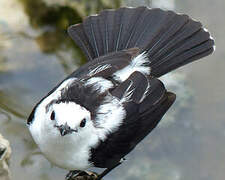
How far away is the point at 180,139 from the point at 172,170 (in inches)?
14.2

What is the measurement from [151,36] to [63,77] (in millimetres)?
1389

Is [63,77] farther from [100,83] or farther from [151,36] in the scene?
[100,83]

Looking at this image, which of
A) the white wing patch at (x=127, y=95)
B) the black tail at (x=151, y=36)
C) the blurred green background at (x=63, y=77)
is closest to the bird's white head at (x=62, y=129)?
the white wing patch at (x=127, y=95)

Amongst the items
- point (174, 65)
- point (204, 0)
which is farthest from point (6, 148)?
point (204, 0)

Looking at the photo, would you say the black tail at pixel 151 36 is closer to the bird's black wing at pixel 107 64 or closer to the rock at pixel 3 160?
the bird's black wing at pixel 107 64

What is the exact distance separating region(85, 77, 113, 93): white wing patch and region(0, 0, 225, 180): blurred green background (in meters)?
1.46

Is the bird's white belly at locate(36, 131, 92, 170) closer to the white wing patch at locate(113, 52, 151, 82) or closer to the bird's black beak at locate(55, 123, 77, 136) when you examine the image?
the bird's black beak at locate(55, 123, 77, 136)

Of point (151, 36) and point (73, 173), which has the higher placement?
point (151, 36)

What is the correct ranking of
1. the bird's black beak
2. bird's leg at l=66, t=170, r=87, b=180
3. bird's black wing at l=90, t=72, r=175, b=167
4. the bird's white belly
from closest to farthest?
the bird's black beak, the bird's white belly, bird's black wing at l=90, t=72, r=175, b=167, bird's leg at l=66, t=170, r=87, b=180

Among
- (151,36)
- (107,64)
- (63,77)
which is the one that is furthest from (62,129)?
(63,77)

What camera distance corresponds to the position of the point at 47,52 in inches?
272

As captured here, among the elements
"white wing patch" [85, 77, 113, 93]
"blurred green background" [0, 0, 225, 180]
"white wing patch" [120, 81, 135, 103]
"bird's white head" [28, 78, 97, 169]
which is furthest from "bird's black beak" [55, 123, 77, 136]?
"blurred green background" [0, 0, 225, 180]

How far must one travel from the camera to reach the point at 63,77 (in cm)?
681

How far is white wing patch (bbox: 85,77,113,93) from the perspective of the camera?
5055mm
